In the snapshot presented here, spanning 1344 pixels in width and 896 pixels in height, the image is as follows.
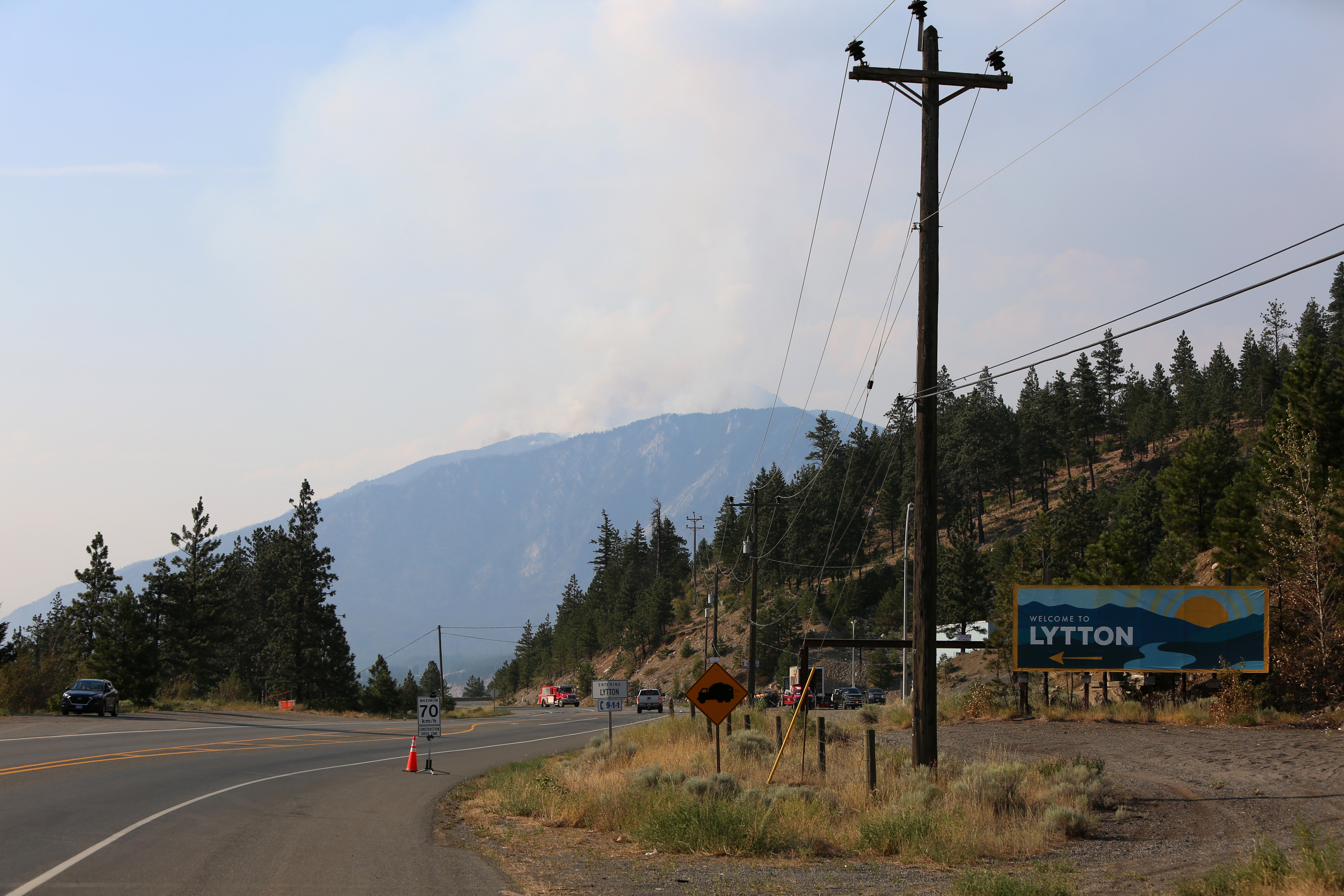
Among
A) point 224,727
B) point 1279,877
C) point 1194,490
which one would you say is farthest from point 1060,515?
point 1279,877

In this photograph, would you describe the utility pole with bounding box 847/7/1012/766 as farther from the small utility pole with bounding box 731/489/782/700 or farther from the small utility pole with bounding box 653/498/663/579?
the small utility pole with bounding box 653/498/663/579

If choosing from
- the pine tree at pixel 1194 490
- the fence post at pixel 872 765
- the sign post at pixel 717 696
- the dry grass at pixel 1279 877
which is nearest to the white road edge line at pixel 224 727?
the sign post at pixel 717 696

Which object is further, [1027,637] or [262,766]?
[1027,637]

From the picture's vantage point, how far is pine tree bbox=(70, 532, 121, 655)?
236ft

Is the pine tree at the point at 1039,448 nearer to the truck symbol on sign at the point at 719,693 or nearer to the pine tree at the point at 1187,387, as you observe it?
the pine tree at the point at 1187,387

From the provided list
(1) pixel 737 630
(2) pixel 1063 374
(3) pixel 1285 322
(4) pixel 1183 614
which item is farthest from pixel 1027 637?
(3) pixel 1285 322

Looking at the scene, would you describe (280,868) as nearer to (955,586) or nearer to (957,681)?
(957,681)

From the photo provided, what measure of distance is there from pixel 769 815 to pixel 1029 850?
3449 millimetres

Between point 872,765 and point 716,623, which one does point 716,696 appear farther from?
point 716,623

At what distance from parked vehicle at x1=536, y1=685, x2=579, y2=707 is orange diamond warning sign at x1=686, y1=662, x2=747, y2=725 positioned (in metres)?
82.1

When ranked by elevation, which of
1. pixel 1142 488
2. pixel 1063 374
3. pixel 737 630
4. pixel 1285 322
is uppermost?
pixel 1285 322

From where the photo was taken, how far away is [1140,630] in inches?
1220

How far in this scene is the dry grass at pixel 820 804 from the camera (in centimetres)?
1273

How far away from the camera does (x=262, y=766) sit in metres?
23.3
